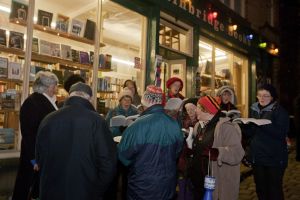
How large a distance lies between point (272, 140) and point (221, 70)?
811cm

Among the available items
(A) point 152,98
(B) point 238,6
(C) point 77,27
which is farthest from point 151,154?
(B) point 238,6

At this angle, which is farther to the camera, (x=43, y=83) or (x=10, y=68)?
(x=10, y=68)

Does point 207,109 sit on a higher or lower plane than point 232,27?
lower

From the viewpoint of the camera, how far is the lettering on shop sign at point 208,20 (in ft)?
30.7

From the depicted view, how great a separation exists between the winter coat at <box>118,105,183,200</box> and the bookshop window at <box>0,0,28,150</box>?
10.7 feet

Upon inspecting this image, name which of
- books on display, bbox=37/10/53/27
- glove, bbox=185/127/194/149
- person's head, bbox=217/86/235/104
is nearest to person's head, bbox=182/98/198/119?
glove, bbox=185/127/194/149

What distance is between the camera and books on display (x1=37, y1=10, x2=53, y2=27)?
20.8ft

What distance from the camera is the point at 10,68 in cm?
568

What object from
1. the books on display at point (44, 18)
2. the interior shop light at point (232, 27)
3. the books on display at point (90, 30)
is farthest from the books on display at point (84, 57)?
the interior shop light at point (232, 27)

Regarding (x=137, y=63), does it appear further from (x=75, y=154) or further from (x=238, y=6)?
(x=238, y=6)

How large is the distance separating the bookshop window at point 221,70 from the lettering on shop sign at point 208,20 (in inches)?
24.3

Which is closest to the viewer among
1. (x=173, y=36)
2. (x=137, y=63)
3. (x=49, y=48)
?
(x=49, y=48)

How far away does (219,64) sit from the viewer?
12.3m

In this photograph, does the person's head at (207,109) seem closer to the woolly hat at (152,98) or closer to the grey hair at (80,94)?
the woolly hat at (152,98)
